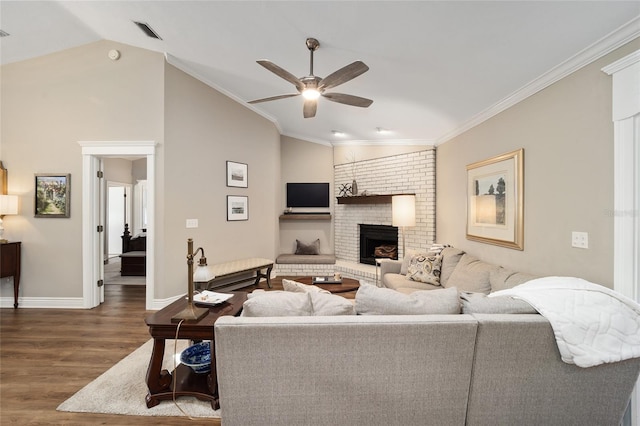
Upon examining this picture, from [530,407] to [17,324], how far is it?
4954mm

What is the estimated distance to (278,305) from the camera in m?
1.59

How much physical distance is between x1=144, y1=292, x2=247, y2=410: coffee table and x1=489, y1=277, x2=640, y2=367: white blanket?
76.9 inches

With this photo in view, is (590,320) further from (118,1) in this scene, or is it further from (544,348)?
(118,1)

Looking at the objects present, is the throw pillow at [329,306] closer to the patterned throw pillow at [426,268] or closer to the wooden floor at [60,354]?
the wooden floor at [60,354]

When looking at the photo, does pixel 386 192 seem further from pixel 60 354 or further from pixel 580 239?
pixel 60 354

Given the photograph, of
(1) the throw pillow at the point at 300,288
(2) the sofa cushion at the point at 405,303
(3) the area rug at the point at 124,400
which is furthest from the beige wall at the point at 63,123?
(2) the sofa cushion at the point at 405,303

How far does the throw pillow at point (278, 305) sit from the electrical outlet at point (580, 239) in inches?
84.6

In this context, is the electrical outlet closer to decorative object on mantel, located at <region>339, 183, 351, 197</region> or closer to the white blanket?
the white blanket

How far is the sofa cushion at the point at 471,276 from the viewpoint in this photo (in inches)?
111

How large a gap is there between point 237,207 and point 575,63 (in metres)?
4.47

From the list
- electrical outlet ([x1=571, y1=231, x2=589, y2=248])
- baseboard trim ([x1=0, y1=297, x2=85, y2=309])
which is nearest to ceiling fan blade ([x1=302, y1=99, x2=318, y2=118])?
electrical outlet ([x1=571, y1=231, x2=589, y2=248])

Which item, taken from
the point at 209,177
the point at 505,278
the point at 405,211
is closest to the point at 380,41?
the point at 505,278

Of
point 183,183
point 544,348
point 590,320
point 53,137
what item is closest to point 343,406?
point 544,348

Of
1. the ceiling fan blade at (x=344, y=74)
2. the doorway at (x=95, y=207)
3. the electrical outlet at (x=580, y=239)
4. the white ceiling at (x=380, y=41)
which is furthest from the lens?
the doorway at (x=95, y=207)
